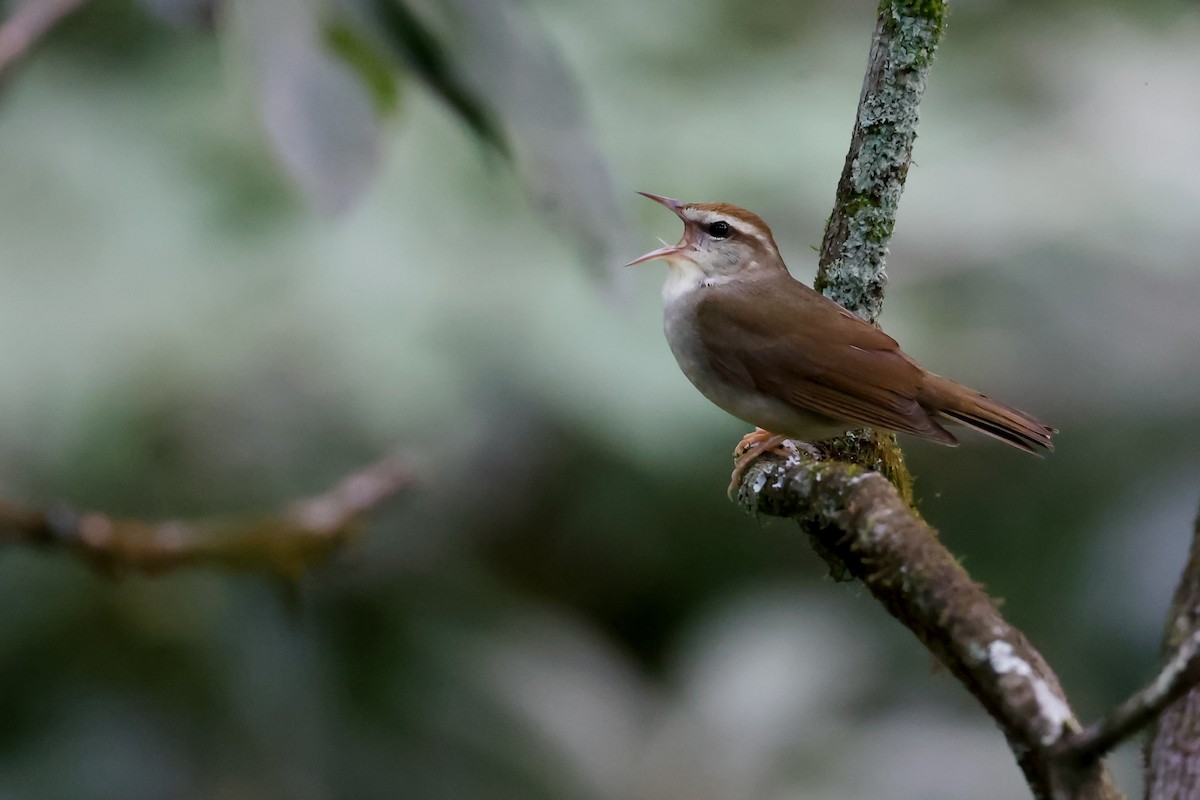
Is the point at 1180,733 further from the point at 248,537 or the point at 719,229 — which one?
the point at 248,537

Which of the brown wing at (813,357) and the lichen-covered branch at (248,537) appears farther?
the lichen-covered branch at (248,537)

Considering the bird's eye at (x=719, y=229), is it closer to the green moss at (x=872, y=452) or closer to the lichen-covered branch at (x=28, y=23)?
the green moss at (x=872, y=452)

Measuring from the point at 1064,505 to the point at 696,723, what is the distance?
1996 millimetres

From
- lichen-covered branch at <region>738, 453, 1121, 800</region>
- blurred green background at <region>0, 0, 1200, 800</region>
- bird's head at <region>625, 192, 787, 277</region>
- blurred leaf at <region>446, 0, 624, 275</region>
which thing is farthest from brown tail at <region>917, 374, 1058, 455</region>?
blurred leaf at <region>446, 0, 624, 275</region>

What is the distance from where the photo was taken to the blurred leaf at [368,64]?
1.09 metres

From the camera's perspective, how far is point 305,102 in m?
0.97

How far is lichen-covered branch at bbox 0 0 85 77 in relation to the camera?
3.84ft

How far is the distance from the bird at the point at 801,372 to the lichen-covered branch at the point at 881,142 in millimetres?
157

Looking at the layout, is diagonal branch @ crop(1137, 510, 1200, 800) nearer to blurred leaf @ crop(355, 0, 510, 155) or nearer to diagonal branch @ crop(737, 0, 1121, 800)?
diagonal branch @ crop(737, 0, 1121, 800)

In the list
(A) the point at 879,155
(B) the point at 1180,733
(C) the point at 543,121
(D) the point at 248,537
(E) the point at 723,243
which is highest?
(A) the point at 879,155

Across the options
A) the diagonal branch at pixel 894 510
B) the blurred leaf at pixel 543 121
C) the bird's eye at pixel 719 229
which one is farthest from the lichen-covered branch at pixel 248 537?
the blurred leaf at pixel 543 121

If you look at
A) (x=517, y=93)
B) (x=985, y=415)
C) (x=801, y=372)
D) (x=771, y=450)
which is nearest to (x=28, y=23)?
(x=517, y=93)

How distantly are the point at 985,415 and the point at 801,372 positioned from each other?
41 cm

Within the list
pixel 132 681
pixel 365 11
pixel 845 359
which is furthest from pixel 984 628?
pixel 132 681
